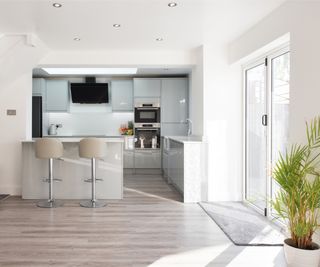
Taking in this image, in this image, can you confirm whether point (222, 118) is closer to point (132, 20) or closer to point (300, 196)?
point (132, 20)

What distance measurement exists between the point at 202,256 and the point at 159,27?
119 inches

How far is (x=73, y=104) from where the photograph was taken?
819cm

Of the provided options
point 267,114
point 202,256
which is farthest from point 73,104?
point 202,256

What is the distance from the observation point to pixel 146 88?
766 centimetres

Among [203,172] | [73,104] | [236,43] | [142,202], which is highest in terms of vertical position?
[236,43]

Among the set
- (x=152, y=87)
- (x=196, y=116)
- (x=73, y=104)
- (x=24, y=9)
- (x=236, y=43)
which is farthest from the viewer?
(x=73, y=104)

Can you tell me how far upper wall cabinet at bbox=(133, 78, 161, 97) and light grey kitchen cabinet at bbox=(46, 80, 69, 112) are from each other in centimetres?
189

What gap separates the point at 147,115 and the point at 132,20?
3.98 metres

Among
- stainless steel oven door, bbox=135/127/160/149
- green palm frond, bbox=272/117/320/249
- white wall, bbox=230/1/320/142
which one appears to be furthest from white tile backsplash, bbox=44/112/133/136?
green palm frond, bbox=272/117/320/249

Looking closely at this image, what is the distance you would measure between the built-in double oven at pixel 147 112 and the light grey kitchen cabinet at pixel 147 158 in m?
0.82

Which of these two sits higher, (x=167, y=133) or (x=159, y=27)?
(x=159, y=27)

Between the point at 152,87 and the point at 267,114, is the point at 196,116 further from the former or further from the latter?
the point at 152,87

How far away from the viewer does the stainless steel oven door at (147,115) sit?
7.65 metres

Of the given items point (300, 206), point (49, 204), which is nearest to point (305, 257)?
point (300, 206)
